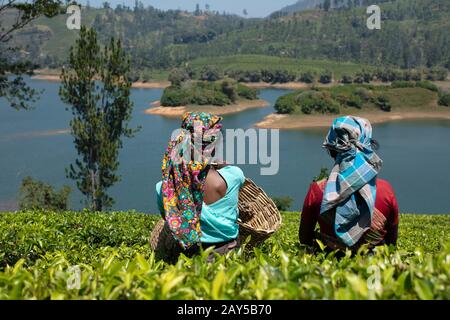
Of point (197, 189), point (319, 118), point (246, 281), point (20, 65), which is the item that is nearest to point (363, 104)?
point (319, 118)

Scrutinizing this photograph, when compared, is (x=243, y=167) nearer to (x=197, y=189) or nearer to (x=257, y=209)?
(x=257, y=209)

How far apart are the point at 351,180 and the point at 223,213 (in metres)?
0.94

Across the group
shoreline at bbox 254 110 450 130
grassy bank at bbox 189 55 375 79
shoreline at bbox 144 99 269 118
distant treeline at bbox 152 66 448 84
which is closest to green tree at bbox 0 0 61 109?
shoreline at bbox 254 110 450 130

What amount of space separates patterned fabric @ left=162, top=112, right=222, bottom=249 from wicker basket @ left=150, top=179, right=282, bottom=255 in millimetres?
533

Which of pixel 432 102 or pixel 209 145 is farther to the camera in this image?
pixel 432 102

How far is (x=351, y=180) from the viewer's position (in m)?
3.40

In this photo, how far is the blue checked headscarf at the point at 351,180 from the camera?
11.2ft

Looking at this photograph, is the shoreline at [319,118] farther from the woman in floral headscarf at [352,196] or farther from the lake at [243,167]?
the woman in floral headscarf at [352,196]

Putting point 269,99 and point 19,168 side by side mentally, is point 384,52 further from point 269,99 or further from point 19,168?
point 19,168

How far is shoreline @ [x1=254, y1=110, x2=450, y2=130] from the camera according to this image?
2707 inches

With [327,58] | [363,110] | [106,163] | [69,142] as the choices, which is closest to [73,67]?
[106,163]

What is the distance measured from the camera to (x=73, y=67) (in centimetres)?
2039

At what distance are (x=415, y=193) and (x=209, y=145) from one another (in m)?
36.8

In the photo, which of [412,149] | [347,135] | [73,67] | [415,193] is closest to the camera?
[347,135]
